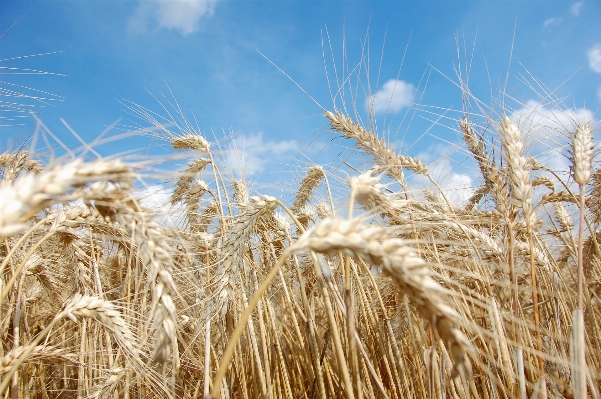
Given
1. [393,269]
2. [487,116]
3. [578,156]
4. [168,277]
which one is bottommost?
[393,269]

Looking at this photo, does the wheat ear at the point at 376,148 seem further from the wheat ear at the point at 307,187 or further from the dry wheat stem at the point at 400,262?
the dry wheat stem at the point at 400,262

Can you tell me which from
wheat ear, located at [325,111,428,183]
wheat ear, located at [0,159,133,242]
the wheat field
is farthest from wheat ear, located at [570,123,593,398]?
wheat ear, located at [0,159,133,242]

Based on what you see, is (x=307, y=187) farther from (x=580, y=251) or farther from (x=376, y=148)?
(x=580, y=251)

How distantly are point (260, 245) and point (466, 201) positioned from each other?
7.28ft

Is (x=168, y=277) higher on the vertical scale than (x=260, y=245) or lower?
lower

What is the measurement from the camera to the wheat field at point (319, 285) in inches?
40.8

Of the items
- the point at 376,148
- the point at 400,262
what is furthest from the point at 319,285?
the point at 400,262

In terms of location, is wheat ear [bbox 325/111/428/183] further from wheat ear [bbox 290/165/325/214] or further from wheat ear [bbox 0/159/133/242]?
wheat ear [bbox 0/159/133/242]

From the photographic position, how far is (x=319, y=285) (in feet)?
7.63

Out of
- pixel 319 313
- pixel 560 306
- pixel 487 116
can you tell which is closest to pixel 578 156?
pixel 487 116

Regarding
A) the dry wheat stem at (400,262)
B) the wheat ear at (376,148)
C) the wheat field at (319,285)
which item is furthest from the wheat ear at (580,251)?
the wheat ear at (376,148)

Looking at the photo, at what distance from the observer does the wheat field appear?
3.40 feet

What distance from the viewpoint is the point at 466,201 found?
3.80 metres

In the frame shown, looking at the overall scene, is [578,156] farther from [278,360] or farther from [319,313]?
[319,313]
